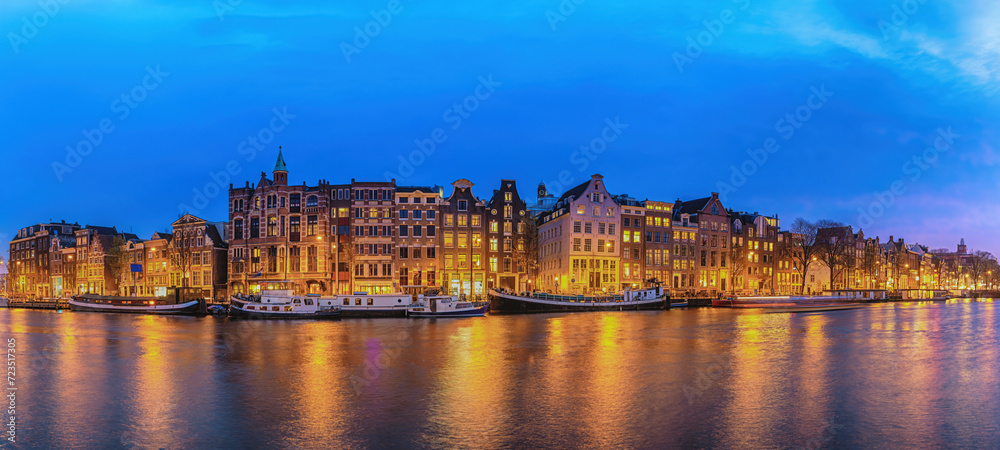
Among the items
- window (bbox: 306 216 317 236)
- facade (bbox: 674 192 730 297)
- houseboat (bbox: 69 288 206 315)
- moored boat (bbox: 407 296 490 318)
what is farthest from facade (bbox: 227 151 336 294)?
facade (bbox: 674 192 730 297)

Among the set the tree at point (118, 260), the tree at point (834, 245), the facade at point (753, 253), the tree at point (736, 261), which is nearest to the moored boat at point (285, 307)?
the tree at point (118, 260)

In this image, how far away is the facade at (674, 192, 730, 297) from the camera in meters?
118

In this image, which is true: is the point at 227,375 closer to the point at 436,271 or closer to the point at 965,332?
the point at 965,332

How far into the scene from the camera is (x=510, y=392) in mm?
26766

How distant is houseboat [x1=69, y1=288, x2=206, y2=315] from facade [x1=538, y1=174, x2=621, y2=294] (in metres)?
51.8

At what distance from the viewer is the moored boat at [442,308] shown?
7512cm

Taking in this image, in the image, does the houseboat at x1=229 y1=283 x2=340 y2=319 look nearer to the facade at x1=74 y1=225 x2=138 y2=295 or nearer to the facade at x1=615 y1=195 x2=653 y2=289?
the facade at x1=615 y1=195 x2=653 y2=289

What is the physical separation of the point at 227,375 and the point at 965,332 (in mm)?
55639

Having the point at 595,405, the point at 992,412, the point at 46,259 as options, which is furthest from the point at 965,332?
the point at 46,259

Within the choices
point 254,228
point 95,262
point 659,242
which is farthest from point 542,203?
point 95,262

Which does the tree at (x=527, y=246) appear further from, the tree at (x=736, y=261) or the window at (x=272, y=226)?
the tree at (x=736, y=261)

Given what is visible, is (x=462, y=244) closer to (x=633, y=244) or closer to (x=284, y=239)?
(x=284, y=239)

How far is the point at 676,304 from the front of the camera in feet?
334

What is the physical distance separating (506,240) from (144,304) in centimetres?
5237
